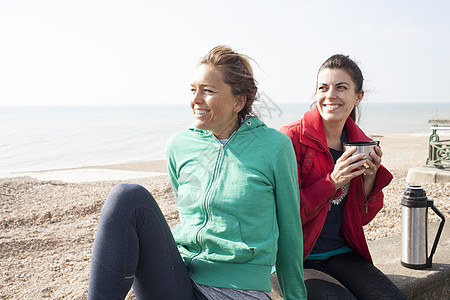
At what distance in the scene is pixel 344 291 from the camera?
2465 millimetres

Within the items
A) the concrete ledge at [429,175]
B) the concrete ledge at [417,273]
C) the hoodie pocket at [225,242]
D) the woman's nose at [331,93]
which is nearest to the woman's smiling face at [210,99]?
the hoodie pocket at [225,242]

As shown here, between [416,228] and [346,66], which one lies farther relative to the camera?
[416,228]

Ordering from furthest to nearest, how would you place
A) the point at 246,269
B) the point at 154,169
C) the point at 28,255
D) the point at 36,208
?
the point at 154,169, the point at 36,208, the point at 28,255, the point at 246,269

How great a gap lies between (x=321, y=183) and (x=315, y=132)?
34 centimetres

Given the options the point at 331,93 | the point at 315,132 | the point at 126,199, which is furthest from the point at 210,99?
the point at 331,93

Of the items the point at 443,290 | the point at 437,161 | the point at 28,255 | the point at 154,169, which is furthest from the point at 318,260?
the point at 154,169

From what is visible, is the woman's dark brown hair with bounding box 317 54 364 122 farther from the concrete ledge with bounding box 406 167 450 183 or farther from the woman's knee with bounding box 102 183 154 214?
the concrete ledge with bounding box 406 167 450 183

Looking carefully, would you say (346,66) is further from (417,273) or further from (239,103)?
(417,273)

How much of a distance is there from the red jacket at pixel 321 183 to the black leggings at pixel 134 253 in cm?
96

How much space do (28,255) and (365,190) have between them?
416cm

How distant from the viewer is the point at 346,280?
2664 millimetres

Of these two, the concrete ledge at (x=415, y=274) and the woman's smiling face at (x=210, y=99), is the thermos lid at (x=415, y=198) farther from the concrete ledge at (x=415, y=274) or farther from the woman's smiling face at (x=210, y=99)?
the woman's smiling face at (x=210, y=99)

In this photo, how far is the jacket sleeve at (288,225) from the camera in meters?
2.21

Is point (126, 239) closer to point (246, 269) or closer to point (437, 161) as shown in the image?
point (246, 269)
